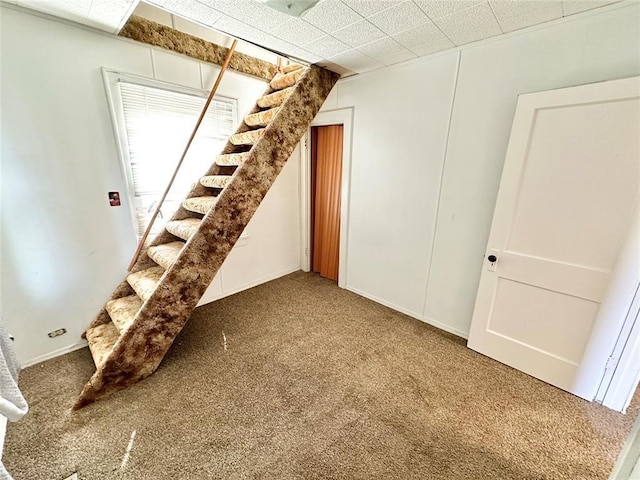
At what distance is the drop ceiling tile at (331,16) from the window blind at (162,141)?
1436 mm

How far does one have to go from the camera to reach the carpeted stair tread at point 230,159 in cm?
244

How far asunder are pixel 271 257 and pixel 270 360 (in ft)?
5.48

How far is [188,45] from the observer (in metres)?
2.45

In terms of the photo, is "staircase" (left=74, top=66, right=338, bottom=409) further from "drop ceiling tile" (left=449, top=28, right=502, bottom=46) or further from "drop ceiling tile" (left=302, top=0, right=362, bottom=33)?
"drop ceiling tile" (left=449, top=28, right=502, bottom=46)

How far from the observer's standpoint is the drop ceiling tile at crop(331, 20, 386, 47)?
181 cm

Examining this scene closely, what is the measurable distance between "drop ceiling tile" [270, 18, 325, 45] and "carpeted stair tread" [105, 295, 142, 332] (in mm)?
2362

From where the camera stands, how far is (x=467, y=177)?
2.25 m

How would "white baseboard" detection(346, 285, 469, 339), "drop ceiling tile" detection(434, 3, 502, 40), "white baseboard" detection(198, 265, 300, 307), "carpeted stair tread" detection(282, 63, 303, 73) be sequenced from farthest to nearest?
"white baseboard" detection(198, 265, 300, 307) → "carpeted stair tread" detection(282, 63, 303, 73) → "white baseboard" detection(346, 285, 469, 339) → "drop ceiling tile" detection(434, 3, 502, 40)

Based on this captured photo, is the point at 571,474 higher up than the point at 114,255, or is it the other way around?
the point at 114,255

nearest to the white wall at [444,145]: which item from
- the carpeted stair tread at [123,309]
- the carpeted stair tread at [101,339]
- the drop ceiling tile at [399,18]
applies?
the drop ceiling tile at [399,18]

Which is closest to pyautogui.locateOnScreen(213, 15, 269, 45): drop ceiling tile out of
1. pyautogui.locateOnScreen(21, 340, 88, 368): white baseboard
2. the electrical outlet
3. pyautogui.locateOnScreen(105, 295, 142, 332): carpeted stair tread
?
pyautogui.locateOnScreen(105, 295, 142, 332): carpeted stair tread

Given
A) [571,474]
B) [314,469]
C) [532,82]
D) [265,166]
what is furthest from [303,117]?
[571,474]

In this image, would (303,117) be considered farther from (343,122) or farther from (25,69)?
(25,69)

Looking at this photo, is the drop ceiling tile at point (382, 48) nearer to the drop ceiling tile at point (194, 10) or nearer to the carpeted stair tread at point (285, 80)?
the carpeted stair tread at point (285, 80)
